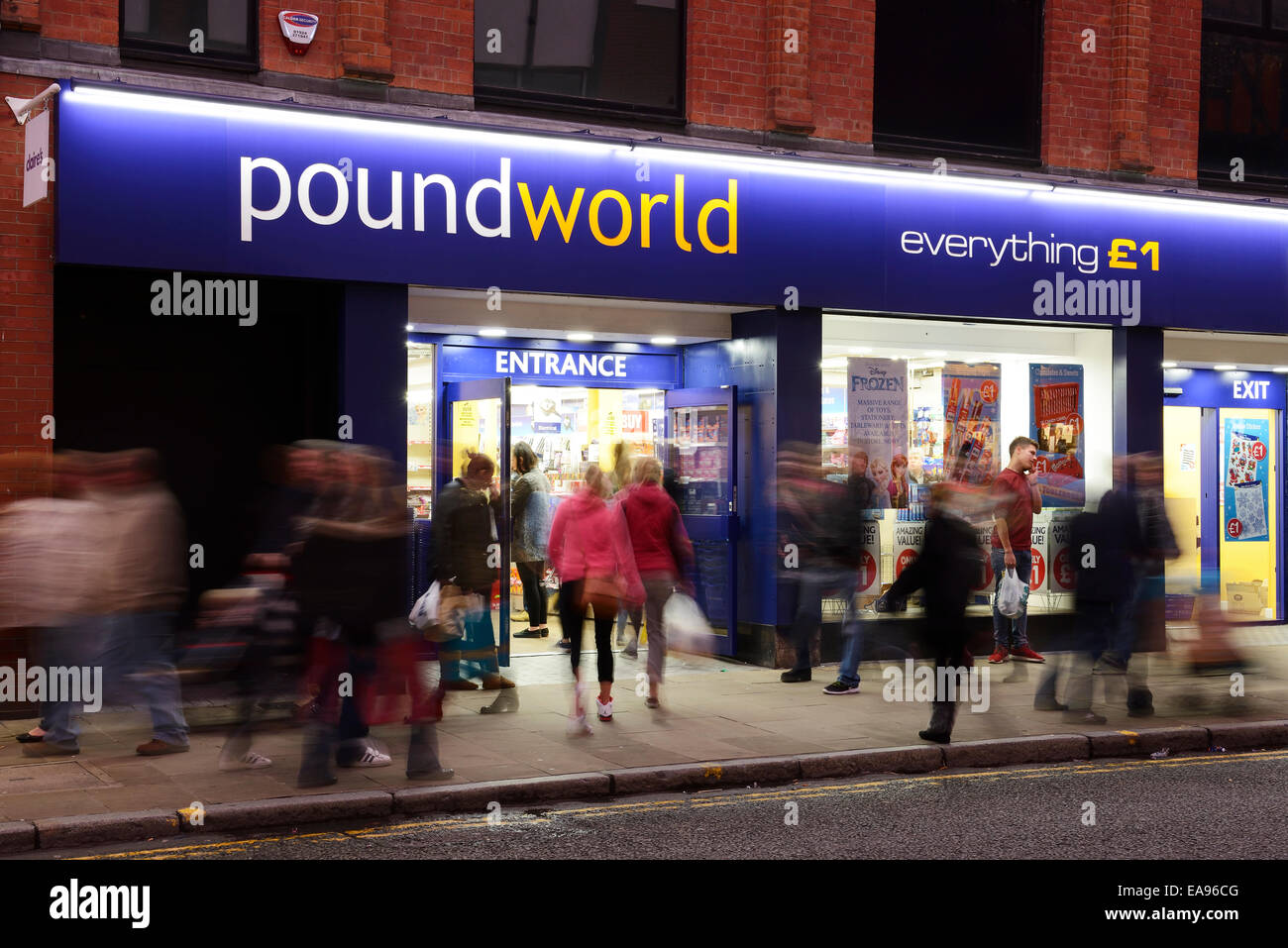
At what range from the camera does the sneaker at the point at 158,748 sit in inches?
366

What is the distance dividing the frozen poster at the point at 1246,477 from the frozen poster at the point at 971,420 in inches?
145

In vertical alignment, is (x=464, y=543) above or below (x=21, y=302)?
below

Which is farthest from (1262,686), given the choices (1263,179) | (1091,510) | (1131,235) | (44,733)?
(44,733)

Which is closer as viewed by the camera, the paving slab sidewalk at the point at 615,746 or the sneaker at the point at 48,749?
the paving slab sidewalk at the point at 615,746

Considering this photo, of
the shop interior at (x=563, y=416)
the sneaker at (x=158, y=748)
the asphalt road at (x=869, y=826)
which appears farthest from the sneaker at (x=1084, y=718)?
the sneaker at (x=158, y=748)

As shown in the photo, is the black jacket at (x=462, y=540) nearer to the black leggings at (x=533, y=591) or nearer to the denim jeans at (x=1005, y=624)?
the black leggings at (x=533, y=591)

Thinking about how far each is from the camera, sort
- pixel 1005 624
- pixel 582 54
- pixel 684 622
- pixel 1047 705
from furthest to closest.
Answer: pixel 1005 624, pixel 582 54, pixel 684 622, pixel 1047 705

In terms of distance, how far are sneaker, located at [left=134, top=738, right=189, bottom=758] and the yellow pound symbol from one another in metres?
10.9

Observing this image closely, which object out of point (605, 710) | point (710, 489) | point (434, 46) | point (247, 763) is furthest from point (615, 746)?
point (434, 46)

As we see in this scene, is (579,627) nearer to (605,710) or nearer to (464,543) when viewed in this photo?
(605,710)

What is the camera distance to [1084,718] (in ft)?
35.9

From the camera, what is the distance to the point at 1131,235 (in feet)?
49.9

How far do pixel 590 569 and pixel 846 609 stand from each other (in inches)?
115
